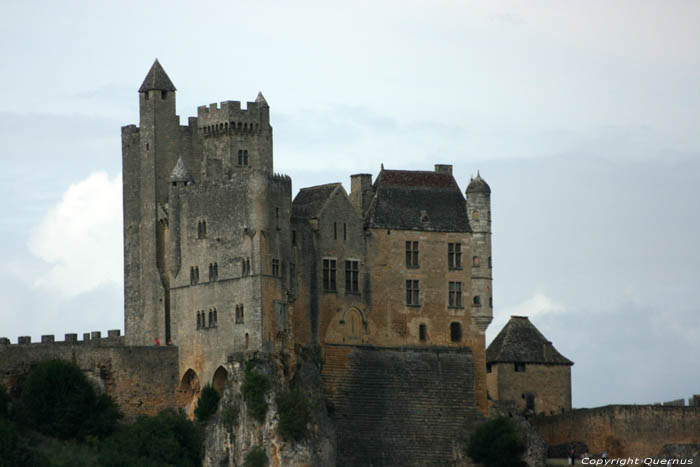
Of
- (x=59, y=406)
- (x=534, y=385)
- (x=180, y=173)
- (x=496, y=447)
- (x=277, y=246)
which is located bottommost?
(x=496, y=447)

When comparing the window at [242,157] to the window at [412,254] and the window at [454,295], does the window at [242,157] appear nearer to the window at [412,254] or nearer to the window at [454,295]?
the window at [412,254]

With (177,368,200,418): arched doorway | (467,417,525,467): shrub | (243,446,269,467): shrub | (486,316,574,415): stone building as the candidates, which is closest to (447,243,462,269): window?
(486,316,574,415): stone building

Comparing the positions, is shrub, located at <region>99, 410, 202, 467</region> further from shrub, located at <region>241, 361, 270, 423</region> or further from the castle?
shrub, located at <region>241, 361, 270, 423</region>

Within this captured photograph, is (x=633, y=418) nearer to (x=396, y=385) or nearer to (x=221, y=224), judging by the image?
(x=396, y=385)

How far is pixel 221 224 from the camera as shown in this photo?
385 feet

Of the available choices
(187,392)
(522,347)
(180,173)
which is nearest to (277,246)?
(180,173)

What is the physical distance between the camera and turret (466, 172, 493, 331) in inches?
4838

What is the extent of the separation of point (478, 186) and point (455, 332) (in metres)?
7.79

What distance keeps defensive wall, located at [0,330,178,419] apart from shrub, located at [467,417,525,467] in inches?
602

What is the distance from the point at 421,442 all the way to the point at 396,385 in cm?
331

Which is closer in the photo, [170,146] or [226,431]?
[226,431]

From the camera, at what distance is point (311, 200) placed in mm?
121125

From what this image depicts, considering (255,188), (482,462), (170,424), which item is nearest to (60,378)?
(170,424)

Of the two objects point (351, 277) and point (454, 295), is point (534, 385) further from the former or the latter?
→ point (351, 277)
